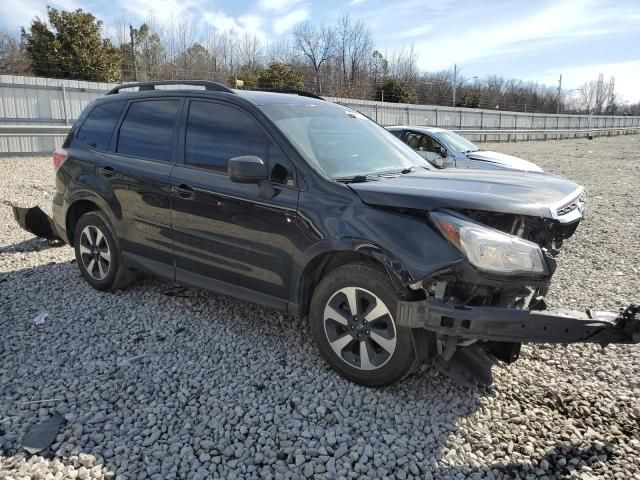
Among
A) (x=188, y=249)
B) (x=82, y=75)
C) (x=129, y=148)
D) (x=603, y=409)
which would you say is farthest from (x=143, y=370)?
(x=82, y=75)

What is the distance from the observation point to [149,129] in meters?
4.40

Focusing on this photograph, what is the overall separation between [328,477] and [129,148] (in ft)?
11.0

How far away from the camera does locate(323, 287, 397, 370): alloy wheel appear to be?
3.11 m

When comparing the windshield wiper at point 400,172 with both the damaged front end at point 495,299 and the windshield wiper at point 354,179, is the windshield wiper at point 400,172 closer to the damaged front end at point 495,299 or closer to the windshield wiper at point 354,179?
the windshield wiper at point 354,179

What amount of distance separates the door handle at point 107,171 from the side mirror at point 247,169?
68.3 inches

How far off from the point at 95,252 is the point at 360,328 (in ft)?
9.81

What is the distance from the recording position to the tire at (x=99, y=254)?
184 inches

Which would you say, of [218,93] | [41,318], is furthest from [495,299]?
[41,318]

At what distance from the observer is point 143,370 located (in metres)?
3.50

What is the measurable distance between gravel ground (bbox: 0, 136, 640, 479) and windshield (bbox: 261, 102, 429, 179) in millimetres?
1439

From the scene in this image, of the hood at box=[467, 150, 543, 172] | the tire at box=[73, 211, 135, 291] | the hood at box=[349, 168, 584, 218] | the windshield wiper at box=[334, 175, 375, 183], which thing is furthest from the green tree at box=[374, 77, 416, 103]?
the windshield wiper at box=[334, 175, 375, 183]

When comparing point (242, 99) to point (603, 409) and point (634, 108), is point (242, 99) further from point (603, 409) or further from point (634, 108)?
point (634, 108)

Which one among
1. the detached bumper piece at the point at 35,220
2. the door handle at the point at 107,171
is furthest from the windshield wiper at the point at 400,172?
the detached bumper piece at the point at 35,220

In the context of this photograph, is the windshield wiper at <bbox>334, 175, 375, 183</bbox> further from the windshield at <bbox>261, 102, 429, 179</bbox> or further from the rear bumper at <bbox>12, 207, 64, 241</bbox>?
the rear bumper at <bbox>12, 207, 64, 241</bbox>
